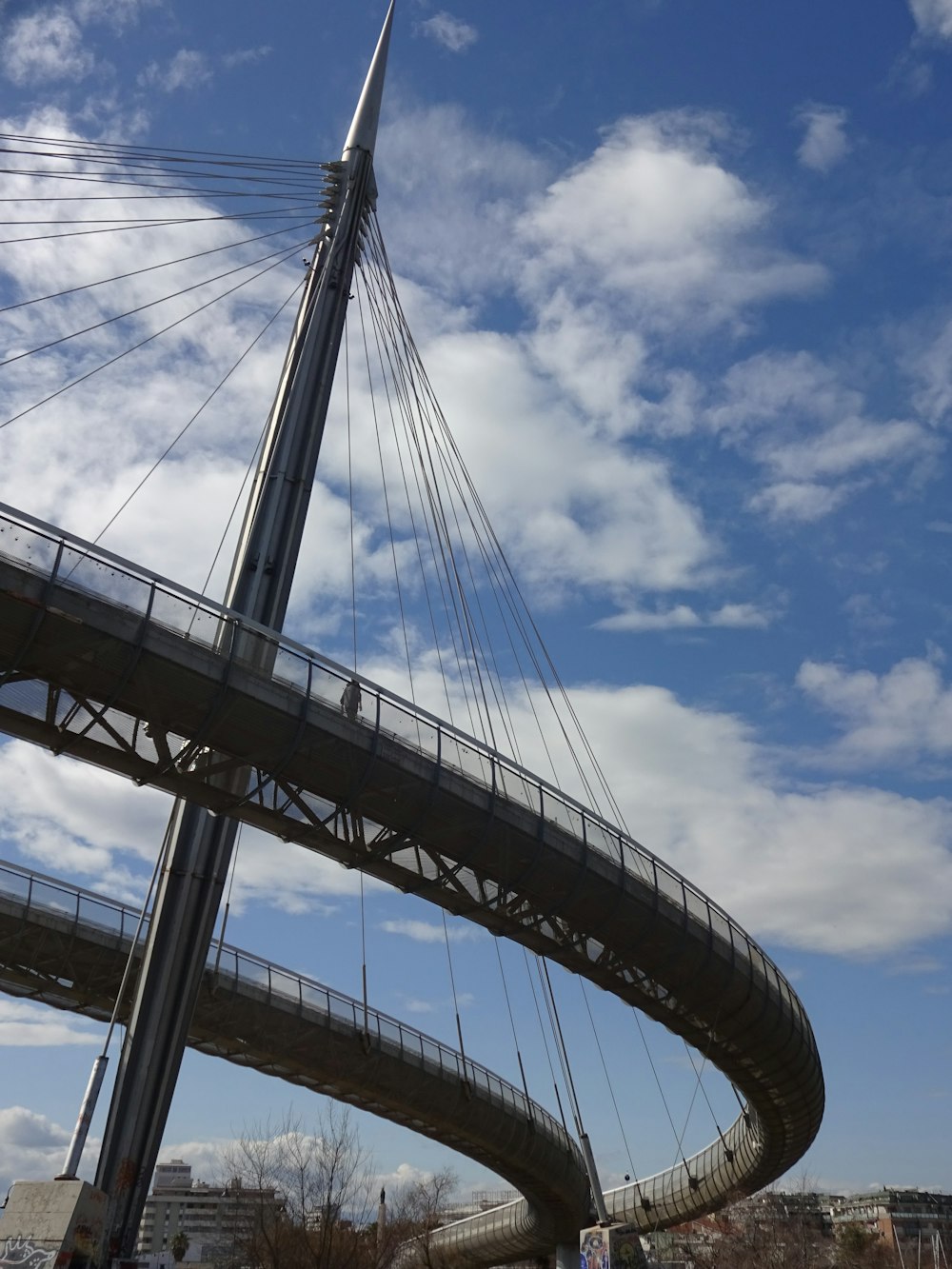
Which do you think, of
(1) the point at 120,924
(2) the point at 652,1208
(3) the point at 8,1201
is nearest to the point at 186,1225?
(2) the point at 652,1208

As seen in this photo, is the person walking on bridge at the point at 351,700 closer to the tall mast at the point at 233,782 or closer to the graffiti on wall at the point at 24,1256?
the tall mast at the point at 233,782

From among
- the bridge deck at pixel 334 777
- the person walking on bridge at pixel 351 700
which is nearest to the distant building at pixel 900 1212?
the bridge deck at pixel 334 777

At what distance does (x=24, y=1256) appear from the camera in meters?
19.5

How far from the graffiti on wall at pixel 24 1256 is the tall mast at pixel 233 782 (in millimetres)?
3148

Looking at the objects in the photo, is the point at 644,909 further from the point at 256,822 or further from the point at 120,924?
the point at 120,924

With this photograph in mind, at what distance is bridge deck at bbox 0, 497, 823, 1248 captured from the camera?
20.0m

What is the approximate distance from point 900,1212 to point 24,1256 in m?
167

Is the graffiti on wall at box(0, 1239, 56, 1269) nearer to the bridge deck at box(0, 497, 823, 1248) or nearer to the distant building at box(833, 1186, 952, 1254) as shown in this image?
the bridge deck at box(0, 497, 823, 1248)

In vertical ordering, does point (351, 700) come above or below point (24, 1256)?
above

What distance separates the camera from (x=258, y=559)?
28000 mm

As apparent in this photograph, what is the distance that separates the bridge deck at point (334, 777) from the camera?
20031mm

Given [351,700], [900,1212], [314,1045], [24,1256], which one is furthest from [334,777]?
[900,1212]

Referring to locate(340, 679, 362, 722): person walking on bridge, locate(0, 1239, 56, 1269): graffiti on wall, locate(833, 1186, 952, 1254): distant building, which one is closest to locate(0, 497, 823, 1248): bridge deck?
locate(340, 679, 362, 722): person walking on bridge

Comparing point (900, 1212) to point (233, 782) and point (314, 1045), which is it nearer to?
point (314, 1045)
